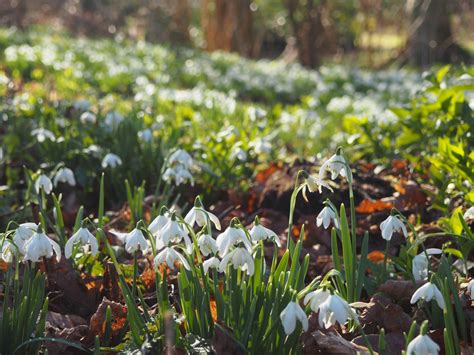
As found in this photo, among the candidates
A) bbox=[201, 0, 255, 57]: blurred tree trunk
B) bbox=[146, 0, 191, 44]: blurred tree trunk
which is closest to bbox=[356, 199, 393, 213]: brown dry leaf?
bbox=[201, 0, 255, 57]: blurred tree trunk

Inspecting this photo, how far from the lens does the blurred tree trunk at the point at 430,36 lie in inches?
534

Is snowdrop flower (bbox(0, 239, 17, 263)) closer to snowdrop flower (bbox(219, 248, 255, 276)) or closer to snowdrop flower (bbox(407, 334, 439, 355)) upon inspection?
snowdrop flower (bbox(219, 248, 255, 276))

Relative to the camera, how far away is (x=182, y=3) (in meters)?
16.8

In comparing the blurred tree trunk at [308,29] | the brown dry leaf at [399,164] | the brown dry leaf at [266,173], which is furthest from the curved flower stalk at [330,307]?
the blurred tree trunk at [308,29]

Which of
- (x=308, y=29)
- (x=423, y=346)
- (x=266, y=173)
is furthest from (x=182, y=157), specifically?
(x=308, y=29)

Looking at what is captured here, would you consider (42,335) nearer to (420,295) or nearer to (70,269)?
(70,269)

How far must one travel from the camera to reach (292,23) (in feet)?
47.5

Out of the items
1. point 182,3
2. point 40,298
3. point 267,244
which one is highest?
point 182,3

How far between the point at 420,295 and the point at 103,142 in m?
2.34

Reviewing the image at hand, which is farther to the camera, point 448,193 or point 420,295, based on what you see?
point 448,193

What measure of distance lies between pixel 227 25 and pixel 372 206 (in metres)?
13.9

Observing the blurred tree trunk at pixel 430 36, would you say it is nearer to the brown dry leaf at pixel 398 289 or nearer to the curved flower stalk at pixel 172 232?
the brown dry leaf at pixel 398 289

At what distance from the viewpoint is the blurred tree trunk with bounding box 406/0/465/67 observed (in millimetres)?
13562

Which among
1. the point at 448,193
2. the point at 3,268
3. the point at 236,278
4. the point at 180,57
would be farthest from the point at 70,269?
the point at 180,57
